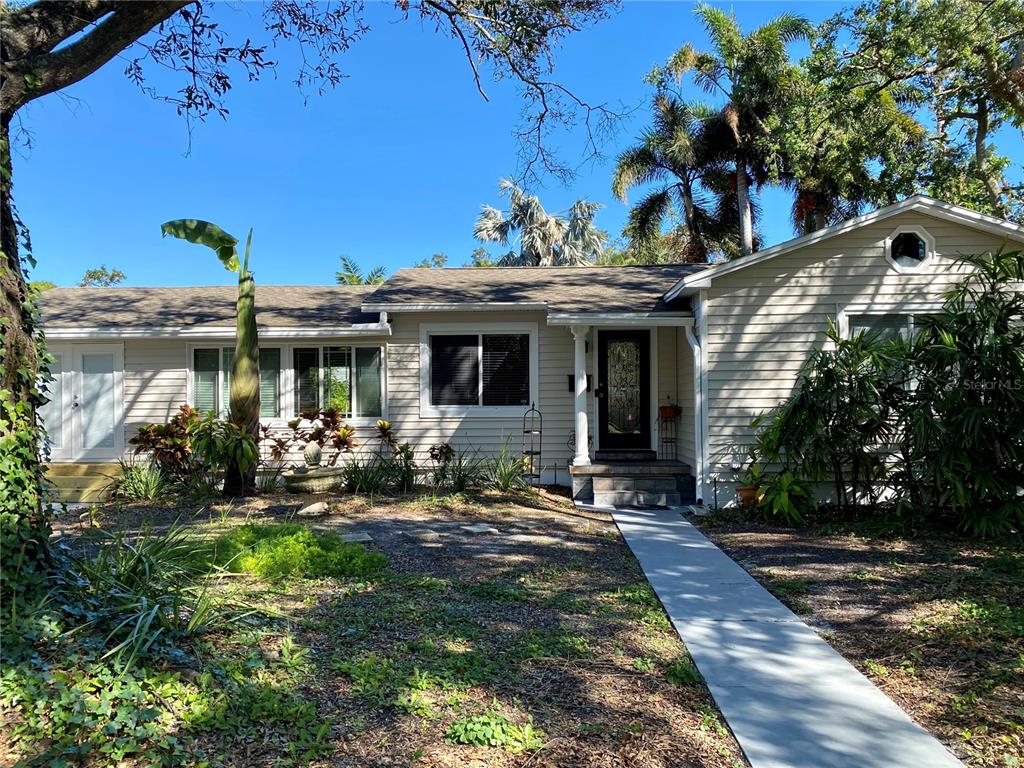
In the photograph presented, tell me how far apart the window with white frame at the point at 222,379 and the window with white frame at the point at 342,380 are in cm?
37

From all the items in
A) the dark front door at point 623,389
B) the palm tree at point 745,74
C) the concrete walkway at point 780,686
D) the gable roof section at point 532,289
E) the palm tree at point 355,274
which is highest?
the palm tree at point 745,74

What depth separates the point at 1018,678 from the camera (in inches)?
140

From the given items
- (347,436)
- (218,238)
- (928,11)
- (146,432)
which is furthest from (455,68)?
(928,11)

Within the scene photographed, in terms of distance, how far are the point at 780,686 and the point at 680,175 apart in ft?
72.6

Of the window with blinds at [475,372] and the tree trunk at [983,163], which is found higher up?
the tree trunk at [983,163]

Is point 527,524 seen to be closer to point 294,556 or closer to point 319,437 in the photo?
point 294,556

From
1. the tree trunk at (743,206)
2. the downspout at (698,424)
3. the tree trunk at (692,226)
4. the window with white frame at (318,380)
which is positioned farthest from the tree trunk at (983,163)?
the window with white frame at (318,380)

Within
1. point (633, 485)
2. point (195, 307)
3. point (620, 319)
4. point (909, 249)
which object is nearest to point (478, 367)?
point (620, 319)

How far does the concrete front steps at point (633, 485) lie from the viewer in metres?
9.29

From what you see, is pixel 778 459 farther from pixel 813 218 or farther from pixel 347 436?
pixel 813 218

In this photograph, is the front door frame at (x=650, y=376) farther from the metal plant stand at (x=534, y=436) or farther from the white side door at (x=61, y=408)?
the white side door at (x=61, y=408)

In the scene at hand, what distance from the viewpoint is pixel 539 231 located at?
2806cm

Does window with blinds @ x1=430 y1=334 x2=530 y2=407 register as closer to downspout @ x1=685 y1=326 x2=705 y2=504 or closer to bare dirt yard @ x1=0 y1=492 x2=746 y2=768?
downspout @ x1=685 y1=326 x2=705 y2=504

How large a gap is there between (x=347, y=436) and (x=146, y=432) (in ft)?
10.2
